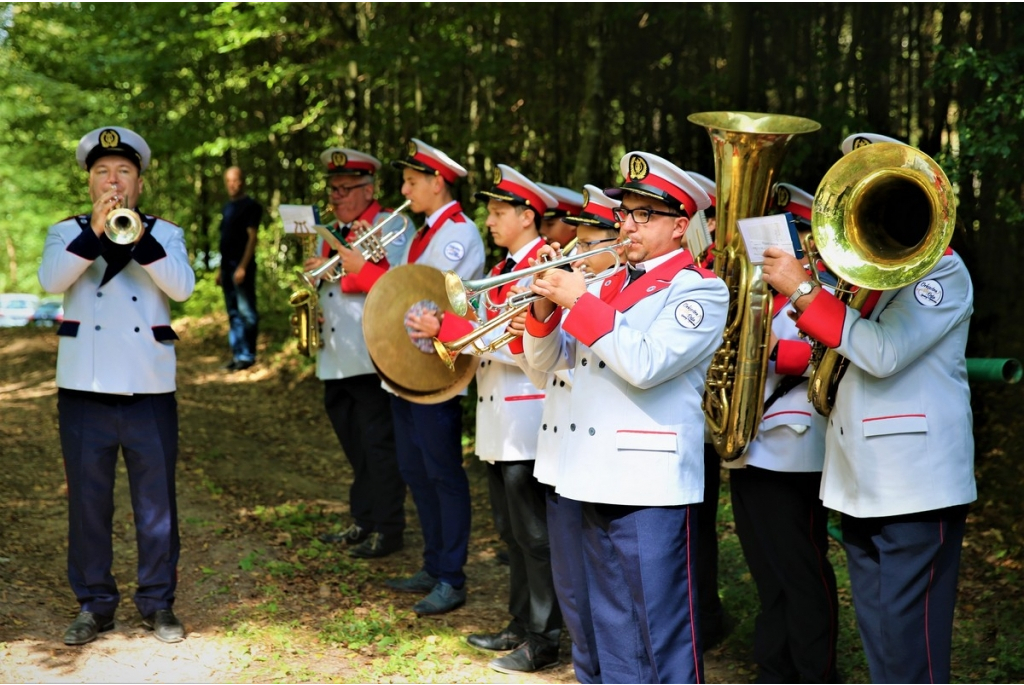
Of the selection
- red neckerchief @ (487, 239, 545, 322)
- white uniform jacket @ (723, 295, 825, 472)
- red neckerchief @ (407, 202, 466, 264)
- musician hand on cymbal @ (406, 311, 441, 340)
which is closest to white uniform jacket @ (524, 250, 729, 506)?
white uniform jacket @ (723, 295, 825, 472)

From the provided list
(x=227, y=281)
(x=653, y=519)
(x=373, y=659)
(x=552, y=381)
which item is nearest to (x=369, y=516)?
(x=373, y=659)

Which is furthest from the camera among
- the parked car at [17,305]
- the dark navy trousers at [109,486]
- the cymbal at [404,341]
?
the parked car at [17,305]

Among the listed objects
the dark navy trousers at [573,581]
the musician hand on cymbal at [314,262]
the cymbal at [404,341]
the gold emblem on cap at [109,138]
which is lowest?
the dark navy trousers at [573,581]

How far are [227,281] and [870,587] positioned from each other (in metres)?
9.41

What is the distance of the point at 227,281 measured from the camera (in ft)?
39.1

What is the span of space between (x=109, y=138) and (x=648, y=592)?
3274 millimetres

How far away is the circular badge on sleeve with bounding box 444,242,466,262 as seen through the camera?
222 inches

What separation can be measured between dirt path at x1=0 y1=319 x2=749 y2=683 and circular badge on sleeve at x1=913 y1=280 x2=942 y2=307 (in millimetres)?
2095

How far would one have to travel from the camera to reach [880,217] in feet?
12.4

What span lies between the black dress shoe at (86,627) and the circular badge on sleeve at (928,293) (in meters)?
3.88

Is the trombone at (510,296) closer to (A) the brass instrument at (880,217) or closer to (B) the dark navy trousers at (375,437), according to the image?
(A) the brass instrument at (880,217)

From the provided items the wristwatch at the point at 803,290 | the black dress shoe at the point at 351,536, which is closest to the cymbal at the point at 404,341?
the wristwatch at the point at 803,290

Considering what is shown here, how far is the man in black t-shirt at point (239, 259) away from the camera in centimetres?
1157

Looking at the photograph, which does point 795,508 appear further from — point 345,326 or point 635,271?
point 345,326
